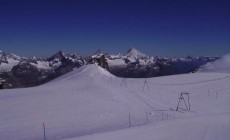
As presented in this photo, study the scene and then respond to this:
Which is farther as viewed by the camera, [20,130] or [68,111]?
[68,111]

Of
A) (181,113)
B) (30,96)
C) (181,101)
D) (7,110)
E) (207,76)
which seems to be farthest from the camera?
(207,76)

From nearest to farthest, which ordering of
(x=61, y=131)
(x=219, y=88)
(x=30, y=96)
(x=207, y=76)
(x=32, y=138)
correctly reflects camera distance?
1. (x=32, y=138)
2. (x=61, y=131)
3. (x=30, y=96)
4. (x=219, y=88)
5. (x=207, y=76)

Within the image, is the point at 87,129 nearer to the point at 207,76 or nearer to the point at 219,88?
Answer: the point at 219,88

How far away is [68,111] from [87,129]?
7.33 metres

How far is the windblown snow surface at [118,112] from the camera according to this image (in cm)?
2742

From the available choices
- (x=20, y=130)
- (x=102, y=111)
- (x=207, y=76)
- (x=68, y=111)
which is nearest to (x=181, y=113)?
(x=102, y=111)

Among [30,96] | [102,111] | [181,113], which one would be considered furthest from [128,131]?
[30,96]

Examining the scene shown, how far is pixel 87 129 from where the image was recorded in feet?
99.5

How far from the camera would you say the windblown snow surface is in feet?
90.0

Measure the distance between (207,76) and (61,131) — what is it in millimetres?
45333

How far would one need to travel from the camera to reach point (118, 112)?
37.7 metres

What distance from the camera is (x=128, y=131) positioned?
2761 cm

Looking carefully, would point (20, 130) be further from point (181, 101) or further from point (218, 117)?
point (181, 101)

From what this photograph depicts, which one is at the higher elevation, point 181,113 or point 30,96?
point 30,96
